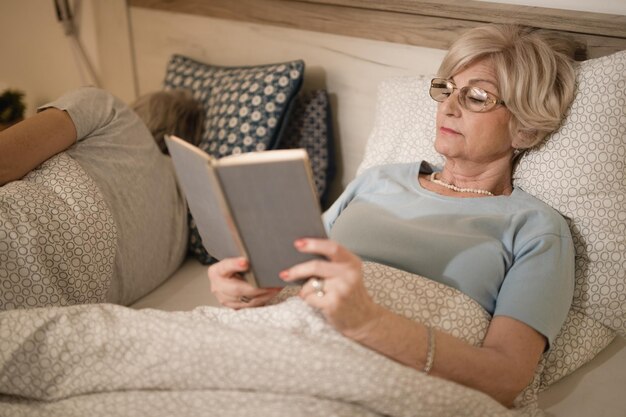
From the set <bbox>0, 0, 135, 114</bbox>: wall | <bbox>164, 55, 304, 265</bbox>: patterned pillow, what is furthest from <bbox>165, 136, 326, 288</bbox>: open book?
<bbox>0, 0, 135, 114</bbox>: wall

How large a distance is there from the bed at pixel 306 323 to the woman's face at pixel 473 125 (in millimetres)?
134

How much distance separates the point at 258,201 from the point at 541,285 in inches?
22.9

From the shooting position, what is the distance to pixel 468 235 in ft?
4.17

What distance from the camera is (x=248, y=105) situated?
6.14 ft

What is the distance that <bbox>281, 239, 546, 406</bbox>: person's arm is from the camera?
0.95 metres

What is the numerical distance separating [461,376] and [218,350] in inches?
16.5

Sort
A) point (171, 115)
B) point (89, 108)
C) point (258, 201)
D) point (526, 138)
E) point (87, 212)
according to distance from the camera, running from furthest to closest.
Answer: point (171, 115)
point (89, 108)
point (87, 212)
point (526, 138)
point (258, 201)

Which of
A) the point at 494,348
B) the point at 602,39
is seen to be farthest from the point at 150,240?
the point at 602,39

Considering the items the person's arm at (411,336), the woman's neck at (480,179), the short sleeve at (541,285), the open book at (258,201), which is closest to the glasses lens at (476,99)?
the woman's neck at (480,179)

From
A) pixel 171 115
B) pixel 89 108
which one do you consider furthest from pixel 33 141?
pixel 171 115

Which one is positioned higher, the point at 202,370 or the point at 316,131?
the point at 316,131

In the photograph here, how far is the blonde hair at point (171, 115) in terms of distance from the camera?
1.94 meters

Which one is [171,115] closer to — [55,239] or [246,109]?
[246,109]

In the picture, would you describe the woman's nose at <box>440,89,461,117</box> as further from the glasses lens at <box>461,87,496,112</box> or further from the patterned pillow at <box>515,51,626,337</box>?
the patterned pillow at <box>515,51,626,337</box>
